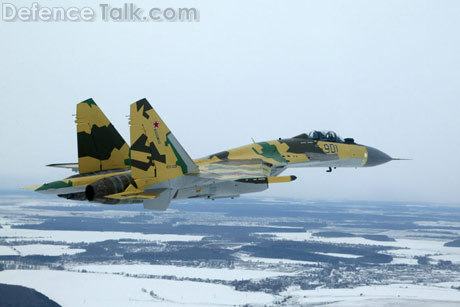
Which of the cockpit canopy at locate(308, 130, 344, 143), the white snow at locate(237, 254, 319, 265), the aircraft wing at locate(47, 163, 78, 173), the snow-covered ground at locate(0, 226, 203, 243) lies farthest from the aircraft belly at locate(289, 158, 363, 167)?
the snow-covered ground at locate(0, 226, 203, 243)

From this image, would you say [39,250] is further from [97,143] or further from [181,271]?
[97,143]

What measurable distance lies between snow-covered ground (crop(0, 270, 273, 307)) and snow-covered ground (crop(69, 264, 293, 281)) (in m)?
5.21

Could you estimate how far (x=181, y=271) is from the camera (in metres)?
129

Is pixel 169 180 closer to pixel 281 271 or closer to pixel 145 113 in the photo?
pixel 145 113

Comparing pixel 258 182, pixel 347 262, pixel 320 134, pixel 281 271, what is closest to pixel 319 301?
pixel 281 271

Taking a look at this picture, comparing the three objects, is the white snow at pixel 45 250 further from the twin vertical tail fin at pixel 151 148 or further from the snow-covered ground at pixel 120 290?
the twin vertical tail fin at pixel 151 148

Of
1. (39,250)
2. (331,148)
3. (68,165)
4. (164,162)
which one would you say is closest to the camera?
(164,162)

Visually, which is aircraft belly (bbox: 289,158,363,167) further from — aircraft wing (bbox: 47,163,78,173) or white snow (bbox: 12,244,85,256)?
white snow (bbox: 12,244,85,256)

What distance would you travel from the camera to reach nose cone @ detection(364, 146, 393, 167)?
30984 mm

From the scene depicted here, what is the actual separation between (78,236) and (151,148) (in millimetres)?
158326

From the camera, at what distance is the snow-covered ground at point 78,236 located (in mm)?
160875

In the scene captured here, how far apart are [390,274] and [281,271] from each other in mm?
29666

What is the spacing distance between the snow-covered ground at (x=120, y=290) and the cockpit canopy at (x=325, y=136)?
73039 millimetres

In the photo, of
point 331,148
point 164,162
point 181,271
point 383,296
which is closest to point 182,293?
point 181,271
